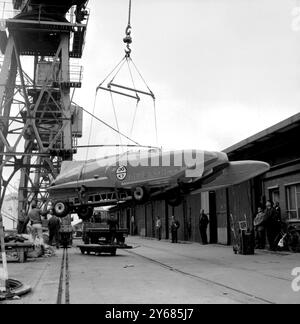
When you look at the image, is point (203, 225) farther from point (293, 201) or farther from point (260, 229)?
point (293, 201)

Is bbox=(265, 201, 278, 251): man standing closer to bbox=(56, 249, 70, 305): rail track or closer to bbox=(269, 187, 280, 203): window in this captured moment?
bbox=(269, 187, 280, 203): window

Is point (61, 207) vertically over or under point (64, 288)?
over

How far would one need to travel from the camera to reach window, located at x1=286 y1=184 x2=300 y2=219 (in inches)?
628

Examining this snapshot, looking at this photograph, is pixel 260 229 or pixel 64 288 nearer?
pixel 64 288

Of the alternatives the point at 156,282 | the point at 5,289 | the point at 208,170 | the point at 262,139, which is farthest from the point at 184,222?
the point at 5,289

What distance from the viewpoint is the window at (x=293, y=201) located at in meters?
16.0

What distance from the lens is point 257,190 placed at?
749 inches

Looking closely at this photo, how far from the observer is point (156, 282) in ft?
28.7

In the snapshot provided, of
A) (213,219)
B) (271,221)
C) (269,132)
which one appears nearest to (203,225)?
(213,219)

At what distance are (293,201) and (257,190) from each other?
111 inches

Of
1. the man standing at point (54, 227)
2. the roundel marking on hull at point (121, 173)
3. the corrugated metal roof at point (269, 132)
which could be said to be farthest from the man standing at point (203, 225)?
the roundel marking on hull at point (121, 173)

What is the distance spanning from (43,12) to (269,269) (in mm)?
22817

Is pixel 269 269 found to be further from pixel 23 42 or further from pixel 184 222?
pixel 23 42
